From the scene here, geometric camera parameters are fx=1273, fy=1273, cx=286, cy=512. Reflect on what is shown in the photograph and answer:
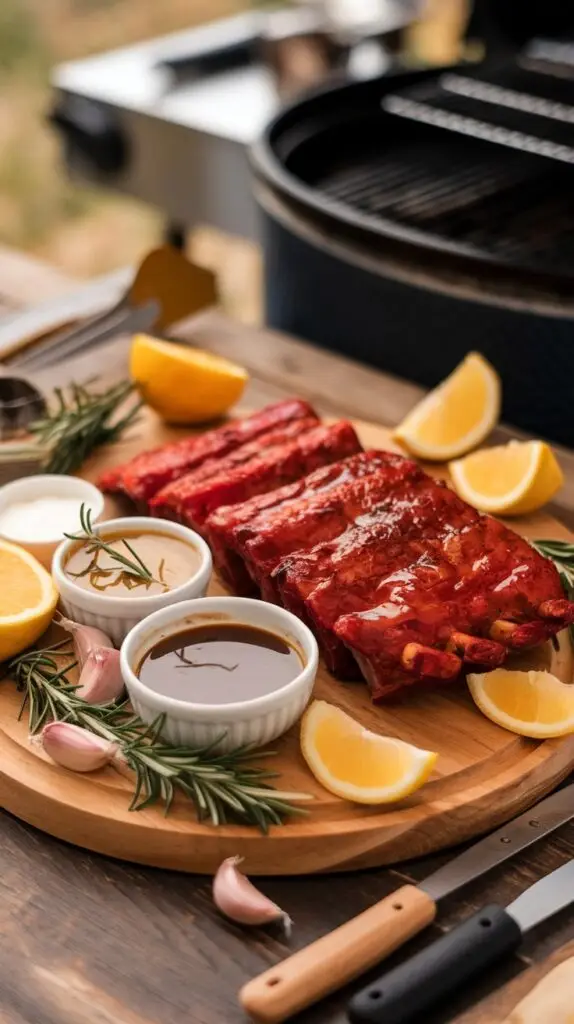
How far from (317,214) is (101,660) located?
1616 millimetres

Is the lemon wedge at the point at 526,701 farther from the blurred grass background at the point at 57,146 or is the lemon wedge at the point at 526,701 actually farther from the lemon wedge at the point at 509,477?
the blurred grass background at the point at 57,146

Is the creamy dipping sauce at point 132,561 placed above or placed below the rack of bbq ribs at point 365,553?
below

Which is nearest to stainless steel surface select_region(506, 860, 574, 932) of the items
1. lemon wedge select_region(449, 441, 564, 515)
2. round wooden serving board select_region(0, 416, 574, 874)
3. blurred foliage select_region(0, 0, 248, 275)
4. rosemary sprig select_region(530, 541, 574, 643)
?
round wooden serving board select_region(0, 416, 574, 874)

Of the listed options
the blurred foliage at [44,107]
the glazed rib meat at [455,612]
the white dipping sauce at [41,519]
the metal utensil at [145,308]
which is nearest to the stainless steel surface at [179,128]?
the metal utensil at [145,308]

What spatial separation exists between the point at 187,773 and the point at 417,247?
1658 millimetres

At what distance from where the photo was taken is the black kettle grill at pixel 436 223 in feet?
10.5

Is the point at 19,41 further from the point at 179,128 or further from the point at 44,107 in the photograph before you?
the point at 179,128

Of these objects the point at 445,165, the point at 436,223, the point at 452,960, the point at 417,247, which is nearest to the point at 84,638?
the point at 452,960

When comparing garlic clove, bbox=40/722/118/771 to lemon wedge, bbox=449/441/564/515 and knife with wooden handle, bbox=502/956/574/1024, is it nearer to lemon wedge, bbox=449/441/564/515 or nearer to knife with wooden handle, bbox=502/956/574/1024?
knife with wooden handle, bbox=502/956/574/1024

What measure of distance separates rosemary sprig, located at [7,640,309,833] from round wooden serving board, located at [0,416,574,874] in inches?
1.0

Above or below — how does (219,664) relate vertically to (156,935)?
above

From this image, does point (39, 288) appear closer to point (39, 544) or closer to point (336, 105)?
point (336, 105)

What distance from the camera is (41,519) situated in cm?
274

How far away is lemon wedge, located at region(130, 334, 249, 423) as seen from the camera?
3156 mm
